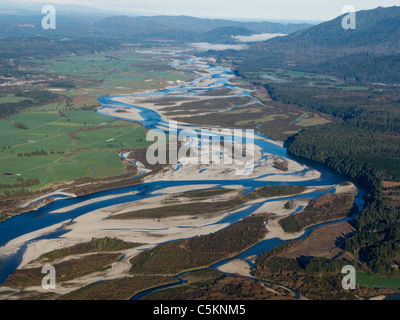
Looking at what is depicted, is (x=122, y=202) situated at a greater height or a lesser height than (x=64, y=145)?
lesser

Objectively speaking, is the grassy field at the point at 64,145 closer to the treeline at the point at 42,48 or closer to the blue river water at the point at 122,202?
the blue river water at the point at 122,202

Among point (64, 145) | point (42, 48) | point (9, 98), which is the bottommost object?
point (64, 145)

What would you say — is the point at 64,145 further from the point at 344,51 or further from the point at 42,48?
the point at 344,51

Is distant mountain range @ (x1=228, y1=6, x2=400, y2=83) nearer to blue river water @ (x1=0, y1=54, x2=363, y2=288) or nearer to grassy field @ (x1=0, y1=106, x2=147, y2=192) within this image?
blue river water @ (x1=0, y1=54, x2=363, y2=288)

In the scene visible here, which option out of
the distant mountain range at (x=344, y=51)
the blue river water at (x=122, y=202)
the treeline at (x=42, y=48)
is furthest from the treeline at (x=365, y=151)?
the treeline at (x=42, y=48)

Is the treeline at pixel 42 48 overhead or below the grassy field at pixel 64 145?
overhead

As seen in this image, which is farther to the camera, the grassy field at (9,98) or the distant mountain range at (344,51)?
the distant mountain range at (344,51)

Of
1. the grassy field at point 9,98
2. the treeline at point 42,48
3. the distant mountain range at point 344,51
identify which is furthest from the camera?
the treeline at point 42,48

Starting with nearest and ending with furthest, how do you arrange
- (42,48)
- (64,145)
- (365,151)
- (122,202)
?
1. (122,202)
2. (365,151)
3. (64,145)
4. (42,48)

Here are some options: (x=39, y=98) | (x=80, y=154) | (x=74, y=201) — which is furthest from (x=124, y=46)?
(x=74, y=201)

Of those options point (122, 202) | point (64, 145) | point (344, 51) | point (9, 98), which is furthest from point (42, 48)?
point (122, 202)
